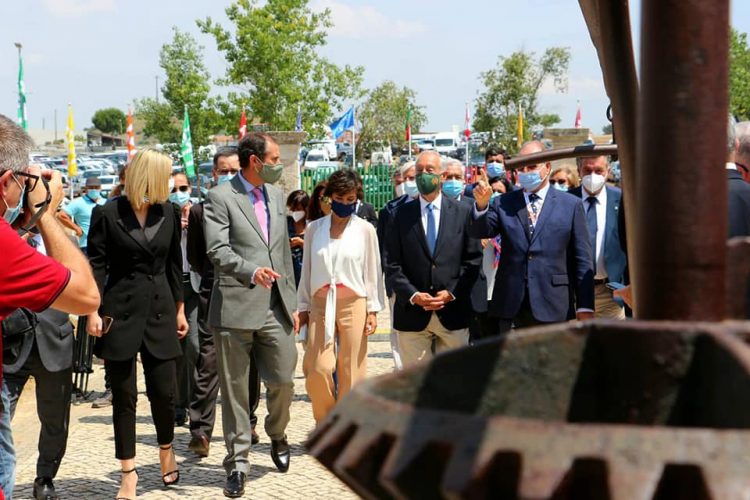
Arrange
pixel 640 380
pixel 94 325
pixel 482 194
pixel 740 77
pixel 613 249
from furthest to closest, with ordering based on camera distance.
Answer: pixel 740 77
pixel 613 249
pixel 482 194
pixel 94 325
pixel 640 380

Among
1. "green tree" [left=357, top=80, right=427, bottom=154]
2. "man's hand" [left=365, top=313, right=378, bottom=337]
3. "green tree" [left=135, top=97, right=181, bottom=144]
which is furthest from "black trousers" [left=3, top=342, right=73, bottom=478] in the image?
"green tree" [left=357, top=80, right=427, bottom=154]

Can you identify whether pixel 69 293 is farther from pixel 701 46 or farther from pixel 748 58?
pixel 748 58

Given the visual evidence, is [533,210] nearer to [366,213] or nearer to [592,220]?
[592,220]

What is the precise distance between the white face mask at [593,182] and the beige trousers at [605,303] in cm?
79

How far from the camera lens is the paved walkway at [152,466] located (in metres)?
6.97

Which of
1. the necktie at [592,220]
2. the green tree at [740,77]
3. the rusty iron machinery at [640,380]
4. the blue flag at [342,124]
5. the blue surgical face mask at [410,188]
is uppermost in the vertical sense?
the green tree at [740,77]

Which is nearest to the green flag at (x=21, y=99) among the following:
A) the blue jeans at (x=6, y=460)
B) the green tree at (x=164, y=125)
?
the green tree at (x=164, y=125)

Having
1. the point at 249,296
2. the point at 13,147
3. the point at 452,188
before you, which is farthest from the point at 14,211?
the point at 452,188

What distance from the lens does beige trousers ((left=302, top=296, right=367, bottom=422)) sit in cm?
770

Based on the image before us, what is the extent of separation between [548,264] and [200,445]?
2.79 metres

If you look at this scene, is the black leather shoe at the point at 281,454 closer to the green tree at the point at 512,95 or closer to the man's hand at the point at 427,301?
the man's hand at the point at 427,301

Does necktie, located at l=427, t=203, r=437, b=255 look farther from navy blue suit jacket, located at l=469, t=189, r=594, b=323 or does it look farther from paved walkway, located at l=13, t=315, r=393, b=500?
paved walkway, located at l=13, t=315, r=393, b=500

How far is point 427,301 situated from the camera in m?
7.70

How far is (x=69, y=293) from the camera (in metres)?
3.47
